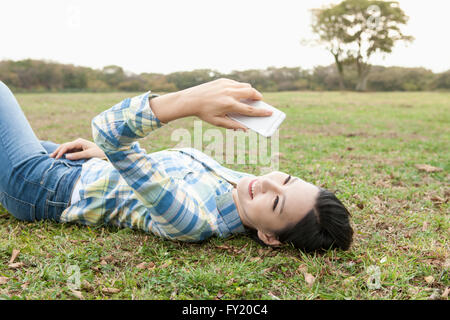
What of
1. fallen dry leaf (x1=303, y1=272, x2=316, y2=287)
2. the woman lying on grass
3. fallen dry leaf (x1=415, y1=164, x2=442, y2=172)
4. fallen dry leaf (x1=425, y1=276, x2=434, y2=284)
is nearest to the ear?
the woman lying on grass

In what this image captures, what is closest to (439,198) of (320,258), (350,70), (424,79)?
(320,258)

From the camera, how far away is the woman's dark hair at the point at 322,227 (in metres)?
2.52

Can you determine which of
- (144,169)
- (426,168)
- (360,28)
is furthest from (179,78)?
(360,28)

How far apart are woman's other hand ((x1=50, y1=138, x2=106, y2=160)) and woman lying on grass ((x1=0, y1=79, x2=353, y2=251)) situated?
10mm

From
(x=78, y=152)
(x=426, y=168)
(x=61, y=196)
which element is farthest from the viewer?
(x=426, y=168)

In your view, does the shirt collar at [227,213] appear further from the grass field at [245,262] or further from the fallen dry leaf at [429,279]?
the fallen dry leaf at [429,279]

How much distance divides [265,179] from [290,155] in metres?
4.11

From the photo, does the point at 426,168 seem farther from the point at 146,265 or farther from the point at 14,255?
the point at 14,255

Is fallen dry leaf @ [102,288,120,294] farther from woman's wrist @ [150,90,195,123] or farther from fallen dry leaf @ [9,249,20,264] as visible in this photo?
woman's wrist @ [150,90,195,123]

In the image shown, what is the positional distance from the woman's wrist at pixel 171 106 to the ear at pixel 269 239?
3.85 feet

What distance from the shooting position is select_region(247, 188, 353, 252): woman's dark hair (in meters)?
2.52

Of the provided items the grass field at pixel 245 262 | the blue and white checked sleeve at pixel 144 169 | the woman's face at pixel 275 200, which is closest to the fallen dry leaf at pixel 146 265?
the grass field at pixel 245 262

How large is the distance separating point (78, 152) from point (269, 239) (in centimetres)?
192

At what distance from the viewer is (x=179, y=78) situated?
123 inches
